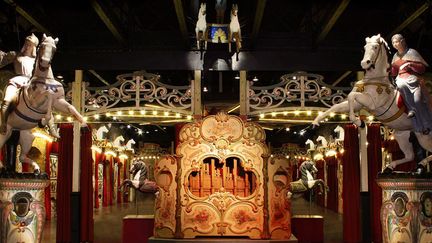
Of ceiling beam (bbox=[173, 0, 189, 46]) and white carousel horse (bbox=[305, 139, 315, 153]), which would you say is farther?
white carousel horse (bbox=[305, 139, 315, 153])

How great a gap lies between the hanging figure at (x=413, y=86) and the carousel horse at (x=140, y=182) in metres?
4.43

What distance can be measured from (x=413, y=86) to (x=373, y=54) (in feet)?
1.81

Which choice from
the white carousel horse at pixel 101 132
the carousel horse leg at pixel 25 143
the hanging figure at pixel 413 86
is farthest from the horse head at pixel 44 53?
the white carousel horse at pixel 101 132

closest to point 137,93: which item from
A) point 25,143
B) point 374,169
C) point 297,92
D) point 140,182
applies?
point 140,182

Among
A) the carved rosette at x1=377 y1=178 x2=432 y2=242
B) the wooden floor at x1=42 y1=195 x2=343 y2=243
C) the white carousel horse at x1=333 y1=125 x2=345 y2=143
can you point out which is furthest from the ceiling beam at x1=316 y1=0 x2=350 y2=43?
the white carousel horse at x1=333 y1=125 x2=345 y2=143

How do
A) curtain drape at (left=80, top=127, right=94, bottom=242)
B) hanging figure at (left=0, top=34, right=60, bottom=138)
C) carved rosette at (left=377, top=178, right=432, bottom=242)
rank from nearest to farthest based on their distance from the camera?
carved rosette at (left=377, top=178, right=432, bottom=242), hanging figure at (left=0, top=34, right=60, bottom=138), curtain drape at (left=80, top=127, right=94, bottom=242)

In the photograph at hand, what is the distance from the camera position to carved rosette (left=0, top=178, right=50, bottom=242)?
552 cm

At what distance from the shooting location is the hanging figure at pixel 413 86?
18.6 feet

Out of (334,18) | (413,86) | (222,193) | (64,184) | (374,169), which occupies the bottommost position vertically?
(222,193)

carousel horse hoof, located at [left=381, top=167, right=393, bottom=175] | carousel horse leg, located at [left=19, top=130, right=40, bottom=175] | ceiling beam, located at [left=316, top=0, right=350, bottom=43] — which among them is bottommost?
carousel horse hoof, located at [left=381, top=167, right=393, bottom=175]

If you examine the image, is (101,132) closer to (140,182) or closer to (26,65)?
(140,182)

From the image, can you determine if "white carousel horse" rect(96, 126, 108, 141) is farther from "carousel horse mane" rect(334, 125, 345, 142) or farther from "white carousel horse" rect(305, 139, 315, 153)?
"carousel horse mane" rect(334, 125, 345, 142)

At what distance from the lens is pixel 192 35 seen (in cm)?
983

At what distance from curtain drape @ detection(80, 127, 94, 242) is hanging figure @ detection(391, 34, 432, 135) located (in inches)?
218
